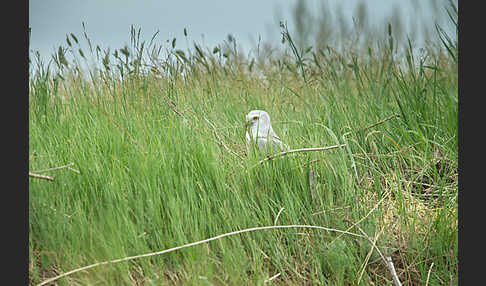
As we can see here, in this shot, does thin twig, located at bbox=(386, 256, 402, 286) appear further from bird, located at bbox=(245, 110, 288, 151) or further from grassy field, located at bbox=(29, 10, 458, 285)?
bird, located at bbox=(245, 110, 288, 151)

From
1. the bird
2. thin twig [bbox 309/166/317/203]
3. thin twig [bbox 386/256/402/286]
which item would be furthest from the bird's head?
thin twig [bbox 386/256/402/286]

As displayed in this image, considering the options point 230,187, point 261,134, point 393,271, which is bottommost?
point 393,271

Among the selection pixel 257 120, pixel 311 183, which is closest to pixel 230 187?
pixel 311 183

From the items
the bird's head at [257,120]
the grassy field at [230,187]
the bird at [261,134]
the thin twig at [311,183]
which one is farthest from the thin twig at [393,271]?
the bird's head at [257,120]

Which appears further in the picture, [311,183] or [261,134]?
[261,134]

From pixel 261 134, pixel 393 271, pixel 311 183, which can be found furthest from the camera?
pixel 261 134

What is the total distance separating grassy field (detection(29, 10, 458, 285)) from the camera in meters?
1.21

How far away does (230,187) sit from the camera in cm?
148

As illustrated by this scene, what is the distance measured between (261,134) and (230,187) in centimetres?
41

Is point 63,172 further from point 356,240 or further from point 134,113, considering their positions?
point 356,240

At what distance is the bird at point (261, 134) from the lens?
1.62 metres

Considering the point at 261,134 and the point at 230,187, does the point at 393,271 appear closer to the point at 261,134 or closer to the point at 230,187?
the point at 230,187

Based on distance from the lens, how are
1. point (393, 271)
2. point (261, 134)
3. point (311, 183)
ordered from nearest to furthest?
point (393, 271) → point (311, 183) → point (261, 134)

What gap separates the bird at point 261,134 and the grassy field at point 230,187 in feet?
0.22
